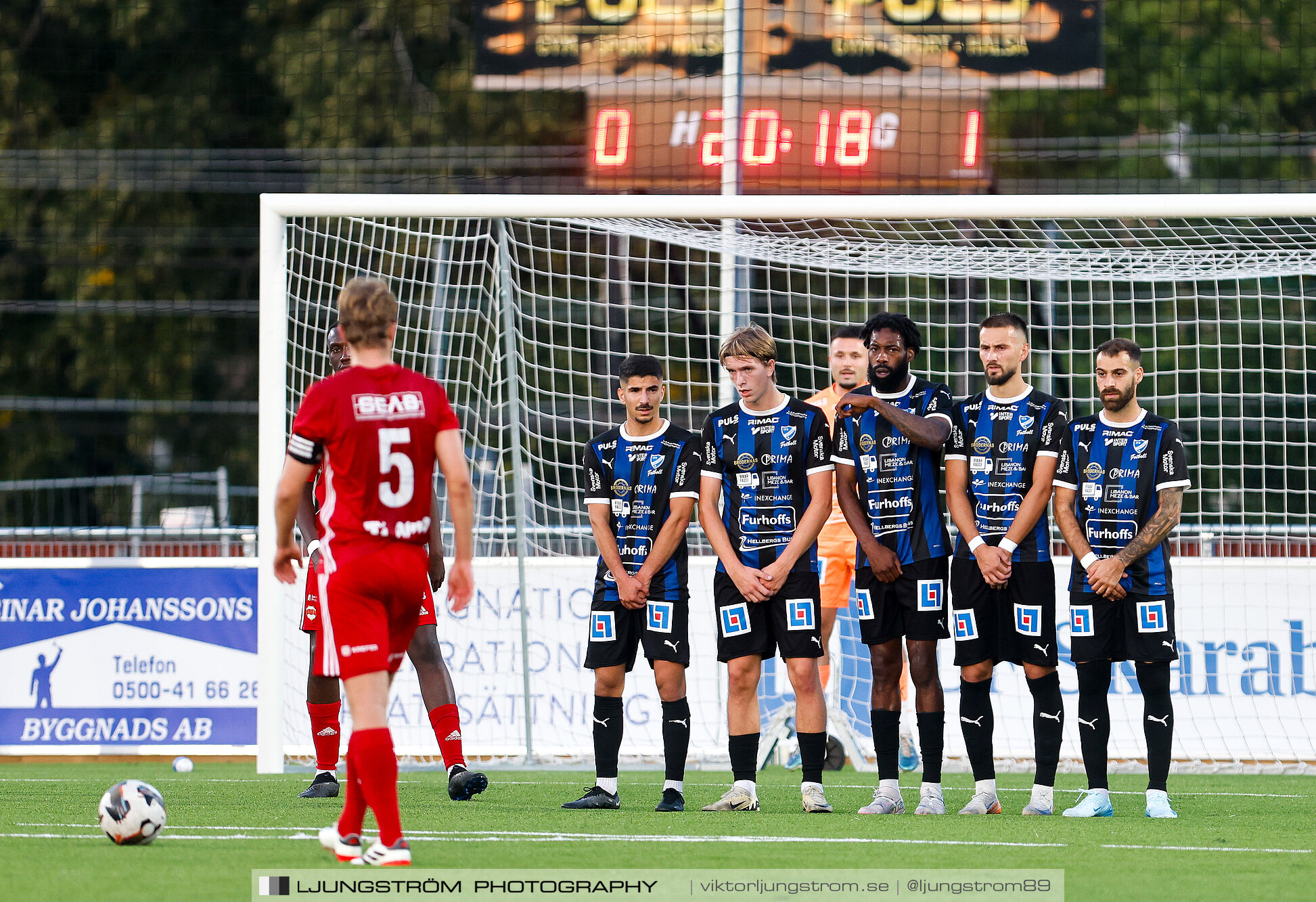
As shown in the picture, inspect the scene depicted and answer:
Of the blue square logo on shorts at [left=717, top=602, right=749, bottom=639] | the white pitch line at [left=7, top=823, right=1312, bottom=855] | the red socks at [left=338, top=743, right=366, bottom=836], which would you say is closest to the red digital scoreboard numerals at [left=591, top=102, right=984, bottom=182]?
the blue square logo on shorts at [left=717, top=602, right=749, bottom=639]

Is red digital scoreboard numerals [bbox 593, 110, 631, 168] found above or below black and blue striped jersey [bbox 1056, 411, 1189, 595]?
above

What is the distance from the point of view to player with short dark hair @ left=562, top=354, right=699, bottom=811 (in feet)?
22.7

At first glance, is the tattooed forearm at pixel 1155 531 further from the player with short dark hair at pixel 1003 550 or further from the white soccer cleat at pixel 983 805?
the white soccer cleat at pixel 983 805

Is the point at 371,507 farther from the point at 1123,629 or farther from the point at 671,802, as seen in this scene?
the point at 1123,629

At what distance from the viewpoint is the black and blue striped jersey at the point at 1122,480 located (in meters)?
6.79

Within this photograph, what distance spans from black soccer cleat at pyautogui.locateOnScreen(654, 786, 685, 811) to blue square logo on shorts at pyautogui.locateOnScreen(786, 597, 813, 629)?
844 millimetres

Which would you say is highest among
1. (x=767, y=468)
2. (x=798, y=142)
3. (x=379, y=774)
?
(x=798, y=142)

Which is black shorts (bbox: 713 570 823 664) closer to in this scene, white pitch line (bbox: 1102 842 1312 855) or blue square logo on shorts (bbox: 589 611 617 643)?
blue square logo on shorts (bbox: 589 611 617 643)

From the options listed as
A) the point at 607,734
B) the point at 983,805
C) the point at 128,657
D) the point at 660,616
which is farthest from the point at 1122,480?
the point at 128,657

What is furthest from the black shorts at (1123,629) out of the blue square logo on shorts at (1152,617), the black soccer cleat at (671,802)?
the black soccer cleat at (671,802)

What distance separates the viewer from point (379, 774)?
15.9 feet

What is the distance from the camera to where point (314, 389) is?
506 centimetres

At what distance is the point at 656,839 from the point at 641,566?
5.16 ft

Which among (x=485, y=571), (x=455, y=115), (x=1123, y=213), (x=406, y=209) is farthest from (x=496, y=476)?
(x=455, y=115)
